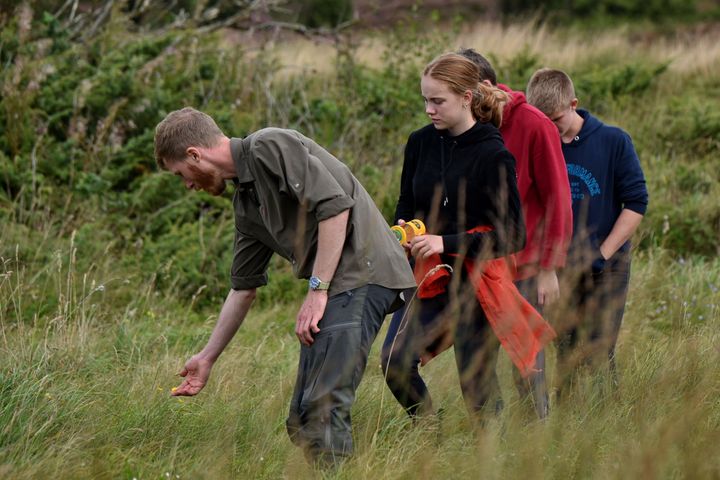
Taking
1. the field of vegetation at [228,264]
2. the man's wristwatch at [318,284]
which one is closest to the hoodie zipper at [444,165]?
the man's wristwatch at [318,284]

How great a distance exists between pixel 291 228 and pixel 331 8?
1885 cm

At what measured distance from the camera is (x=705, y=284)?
766 cm

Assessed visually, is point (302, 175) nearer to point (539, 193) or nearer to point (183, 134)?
point (183, 134)

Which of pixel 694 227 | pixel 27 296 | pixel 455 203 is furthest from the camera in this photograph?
pixel 694 227

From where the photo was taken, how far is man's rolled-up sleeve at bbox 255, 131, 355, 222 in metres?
3.82

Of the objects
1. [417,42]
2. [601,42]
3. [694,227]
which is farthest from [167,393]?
[601,42]

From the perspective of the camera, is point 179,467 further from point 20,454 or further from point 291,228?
point 291,228

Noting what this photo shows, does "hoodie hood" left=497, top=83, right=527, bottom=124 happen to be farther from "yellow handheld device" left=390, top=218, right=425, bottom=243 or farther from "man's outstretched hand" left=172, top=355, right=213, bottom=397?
"man's outstretched hand" left=172, top=355, right=213, bottom=397

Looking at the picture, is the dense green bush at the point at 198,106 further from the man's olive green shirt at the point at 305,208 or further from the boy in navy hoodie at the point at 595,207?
the man's olive green shirt at the point at 305,208

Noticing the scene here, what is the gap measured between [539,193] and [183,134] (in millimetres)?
1760

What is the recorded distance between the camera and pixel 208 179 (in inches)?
157

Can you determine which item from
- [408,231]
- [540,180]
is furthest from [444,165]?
[540,180]

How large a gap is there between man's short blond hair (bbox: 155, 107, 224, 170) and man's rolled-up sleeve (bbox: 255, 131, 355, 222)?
0.63 feet

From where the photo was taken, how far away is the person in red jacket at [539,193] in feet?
15.5
